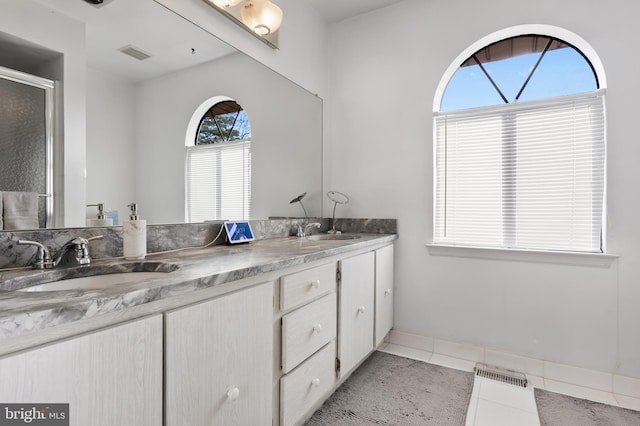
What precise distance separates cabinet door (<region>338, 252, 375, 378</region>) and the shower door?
4.05 ft

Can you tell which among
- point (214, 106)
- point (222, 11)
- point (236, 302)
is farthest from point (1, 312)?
point (222, 11)

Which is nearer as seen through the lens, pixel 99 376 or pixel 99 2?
pixel 99 376

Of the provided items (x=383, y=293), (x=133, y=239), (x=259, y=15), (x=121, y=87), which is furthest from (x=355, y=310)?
(x=259, y=15)

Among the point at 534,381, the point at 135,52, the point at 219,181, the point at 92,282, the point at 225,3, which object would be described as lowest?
the point at 534,381

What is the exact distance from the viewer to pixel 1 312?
0.54m

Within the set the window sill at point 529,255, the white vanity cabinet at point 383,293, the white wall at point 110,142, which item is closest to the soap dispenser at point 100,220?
the white wall at point 110,142

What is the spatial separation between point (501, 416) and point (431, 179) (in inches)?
57.7

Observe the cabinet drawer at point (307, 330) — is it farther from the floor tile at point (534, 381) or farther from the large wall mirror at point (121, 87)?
the floor tile at point (534, 381)

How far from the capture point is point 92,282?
3.18 ft

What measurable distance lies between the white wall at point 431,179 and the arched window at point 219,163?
100 centimetres

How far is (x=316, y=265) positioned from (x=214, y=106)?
1011mm

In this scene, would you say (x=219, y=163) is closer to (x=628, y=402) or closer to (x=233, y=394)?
(x=233, y=394)

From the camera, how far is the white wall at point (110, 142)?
1170mm

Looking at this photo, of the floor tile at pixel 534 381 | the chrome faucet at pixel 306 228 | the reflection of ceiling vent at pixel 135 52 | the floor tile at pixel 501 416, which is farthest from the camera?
the chrome faucet at pixel 306 228
